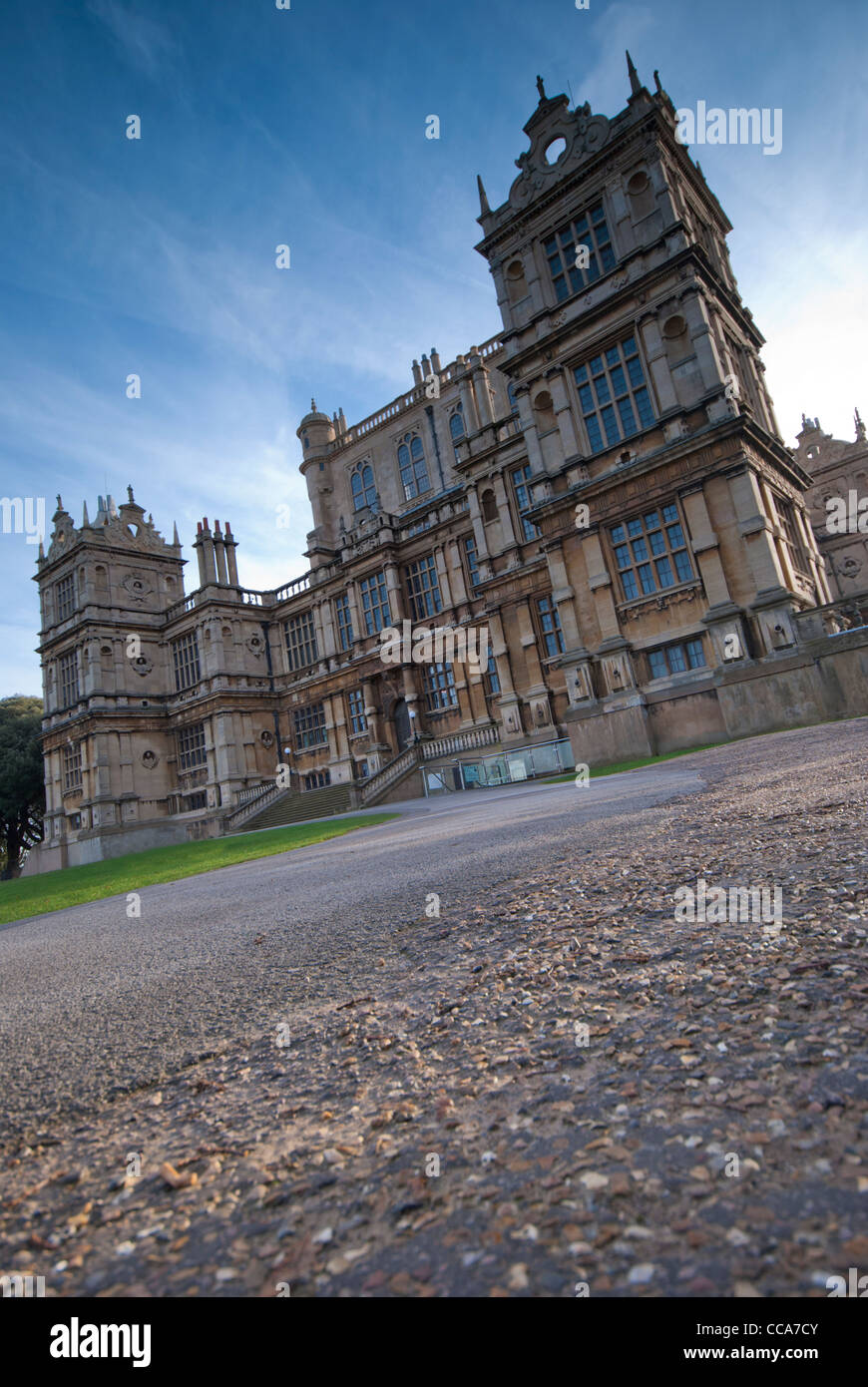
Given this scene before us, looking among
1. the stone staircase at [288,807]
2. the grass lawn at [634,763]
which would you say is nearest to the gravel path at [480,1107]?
the grass lawn at [634,763]

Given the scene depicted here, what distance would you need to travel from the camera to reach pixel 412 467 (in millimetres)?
35750

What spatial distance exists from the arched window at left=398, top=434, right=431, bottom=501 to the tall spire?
17.1 meters

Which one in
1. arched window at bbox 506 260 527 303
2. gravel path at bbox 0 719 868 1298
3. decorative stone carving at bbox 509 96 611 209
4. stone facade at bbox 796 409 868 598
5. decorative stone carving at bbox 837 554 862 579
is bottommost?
gravel path at bbox 0 719 868 1298

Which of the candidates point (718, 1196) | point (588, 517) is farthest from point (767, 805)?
point (588, 517)

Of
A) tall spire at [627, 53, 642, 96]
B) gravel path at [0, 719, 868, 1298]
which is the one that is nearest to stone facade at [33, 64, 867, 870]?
tall spire at [627, 53, 642, 96]

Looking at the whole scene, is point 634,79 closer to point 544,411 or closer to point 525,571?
point 544,411

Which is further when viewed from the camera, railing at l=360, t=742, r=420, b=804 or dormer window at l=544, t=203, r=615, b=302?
railing at l=360, t=742, r=420, b=804

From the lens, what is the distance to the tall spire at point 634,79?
20.4 m

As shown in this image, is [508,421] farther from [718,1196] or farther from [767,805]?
[718,1196]

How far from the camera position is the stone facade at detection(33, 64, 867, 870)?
18.3m

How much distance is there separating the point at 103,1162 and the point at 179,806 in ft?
127

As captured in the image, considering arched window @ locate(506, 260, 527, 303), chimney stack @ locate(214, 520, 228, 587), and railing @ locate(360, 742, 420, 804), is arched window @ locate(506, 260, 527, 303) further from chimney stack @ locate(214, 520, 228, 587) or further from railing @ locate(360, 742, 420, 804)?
chimney stack @ locate(214, 520, 228, 587)

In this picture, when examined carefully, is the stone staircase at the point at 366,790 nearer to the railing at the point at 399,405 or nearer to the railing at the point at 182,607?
the railing at the point at 182,607

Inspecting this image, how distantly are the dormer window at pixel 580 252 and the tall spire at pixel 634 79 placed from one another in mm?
2982
